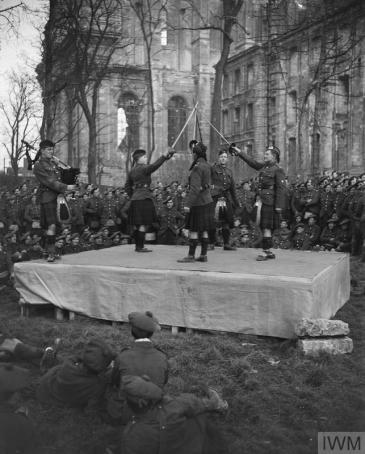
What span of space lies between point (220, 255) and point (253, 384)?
13.0 ft

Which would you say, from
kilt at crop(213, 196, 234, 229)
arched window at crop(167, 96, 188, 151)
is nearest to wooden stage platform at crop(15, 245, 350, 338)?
kilt at crop(213, 196, 234, 229)

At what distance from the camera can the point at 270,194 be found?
8984 mm

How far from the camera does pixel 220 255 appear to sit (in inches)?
376

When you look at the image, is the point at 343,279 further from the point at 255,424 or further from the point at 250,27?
the point at 250,27

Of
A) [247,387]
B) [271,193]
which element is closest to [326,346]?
[247,387]

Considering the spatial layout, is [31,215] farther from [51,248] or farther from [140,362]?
[140,362]

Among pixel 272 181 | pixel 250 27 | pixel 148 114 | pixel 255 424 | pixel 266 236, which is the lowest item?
pixel 255 424

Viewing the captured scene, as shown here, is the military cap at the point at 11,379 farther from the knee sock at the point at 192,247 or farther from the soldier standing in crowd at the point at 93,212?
the soldier standing in crowd at the point at 93,212

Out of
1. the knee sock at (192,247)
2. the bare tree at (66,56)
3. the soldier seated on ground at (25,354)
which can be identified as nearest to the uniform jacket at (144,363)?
the soldier seated on ground at (25,354)

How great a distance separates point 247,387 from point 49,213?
4.63m

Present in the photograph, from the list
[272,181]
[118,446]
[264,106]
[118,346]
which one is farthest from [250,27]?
[118,446]

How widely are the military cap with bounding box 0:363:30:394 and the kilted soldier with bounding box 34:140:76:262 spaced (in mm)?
4571

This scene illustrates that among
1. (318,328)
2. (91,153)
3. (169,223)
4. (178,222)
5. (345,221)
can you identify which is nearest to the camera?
(318,328)

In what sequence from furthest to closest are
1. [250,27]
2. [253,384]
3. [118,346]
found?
[250,27] < [118,346] < [253,384]
